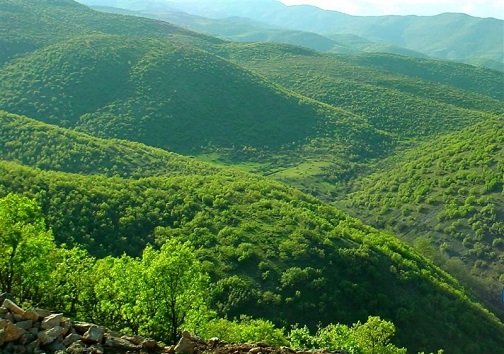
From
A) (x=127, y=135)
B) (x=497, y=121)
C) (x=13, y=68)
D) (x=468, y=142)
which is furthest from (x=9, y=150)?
(x=497, y=121)

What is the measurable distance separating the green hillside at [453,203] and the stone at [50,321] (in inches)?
3233

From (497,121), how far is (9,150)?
126 meters

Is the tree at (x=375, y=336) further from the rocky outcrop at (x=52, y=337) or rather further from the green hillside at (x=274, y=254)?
the rocky outcrop at (x=52, y=337)

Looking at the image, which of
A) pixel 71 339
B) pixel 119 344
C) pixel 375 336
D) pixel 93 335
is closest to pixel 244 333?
pixel 375 336

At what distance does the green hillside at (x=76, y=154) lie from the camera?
333 feet

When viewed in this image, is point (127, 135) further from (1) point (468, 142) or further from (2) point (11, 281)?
(2) point (11, 281)

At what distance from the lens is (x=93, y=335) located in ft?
66.1

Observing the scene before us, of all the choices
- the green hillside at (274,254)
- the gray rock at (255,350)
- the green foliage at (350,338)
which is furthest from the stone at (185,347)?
the green hillside at (274,254)

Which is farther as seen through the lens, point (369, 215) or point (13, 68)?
point (13, 68)

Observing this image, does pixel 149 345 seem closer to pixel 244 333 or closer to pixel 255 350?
pixel 255 350

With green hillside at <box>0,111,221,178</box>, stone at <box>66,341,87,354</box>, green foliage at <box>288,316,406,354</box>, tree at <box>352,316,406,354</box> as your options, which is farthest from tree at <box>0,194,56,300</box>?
green hillside at <box>0,111,221,178</box>

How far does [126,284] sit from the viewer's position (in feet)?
100.0

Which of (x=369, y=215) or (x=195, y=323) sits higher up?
(x=195, y=323)

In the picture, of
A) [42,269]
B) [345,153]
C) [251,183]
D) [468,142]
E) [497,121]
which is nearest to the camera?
[42,269]
